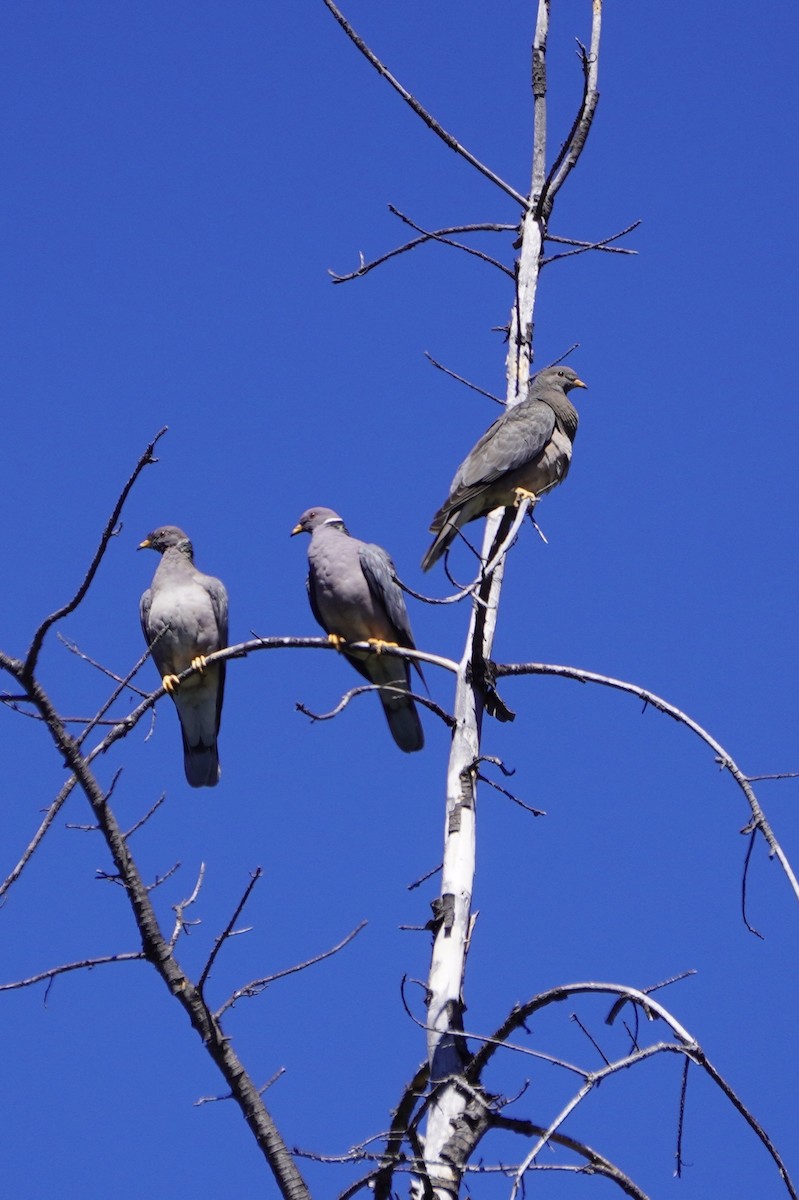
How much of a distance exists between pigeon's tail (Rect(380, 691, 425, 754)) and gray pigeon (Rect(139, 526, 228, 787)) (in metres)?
1.09

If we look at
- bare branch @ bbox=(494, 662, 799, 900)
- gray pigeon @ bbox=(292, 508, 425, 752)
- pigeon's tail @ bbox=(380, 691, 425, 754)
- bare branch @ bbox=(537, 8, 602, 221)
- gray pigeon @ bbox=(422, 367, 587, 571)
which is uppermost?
bare branch @ bbox=(537, 8, 602, 221)

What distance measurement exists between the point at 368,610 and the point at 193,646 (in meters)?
1.01

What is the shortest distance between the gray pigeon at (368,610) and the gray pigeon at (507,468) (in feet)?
1.23

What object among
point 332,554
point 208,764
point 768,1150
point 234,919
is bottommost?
point 768,1150

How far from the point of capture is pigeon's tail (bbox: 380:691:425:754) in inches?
269

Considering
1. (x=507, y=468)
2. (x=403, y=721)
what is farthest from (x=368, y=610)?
(x=507, y=468)

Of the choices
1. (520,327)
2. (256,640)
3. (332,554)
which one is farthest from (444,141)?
(256,640)

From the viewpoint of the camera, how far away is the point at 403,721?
22.5 feet

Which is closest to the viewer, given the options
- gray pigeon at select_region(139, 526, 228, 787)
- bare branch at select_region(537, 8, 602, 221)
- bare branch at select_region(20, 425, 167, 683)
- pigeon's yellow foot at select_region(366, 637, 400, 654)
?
bare branch at select_region(20, 425, 167, 683)

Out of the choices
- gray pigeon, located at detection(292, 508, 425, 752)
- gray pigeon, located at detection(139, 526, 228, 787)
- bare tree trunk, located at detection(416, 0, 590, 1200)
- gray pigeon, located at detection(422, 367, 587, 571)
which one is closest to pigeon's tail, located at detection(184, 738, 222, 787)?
gray pigeon, located at detection(139, 526, 228, 787)

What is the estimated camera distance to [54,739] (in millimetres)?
4398

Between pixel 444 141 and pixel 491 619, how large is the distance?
2.44 metres

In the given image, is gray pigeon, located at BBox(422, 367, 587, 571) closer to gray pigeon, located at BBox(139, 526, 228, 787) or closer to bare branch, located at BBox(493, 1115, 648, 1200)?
gray pigeon, located at BBox(139, 526, 228, 787)

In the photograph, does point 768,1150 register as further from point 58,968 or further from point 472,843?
point 58,968
